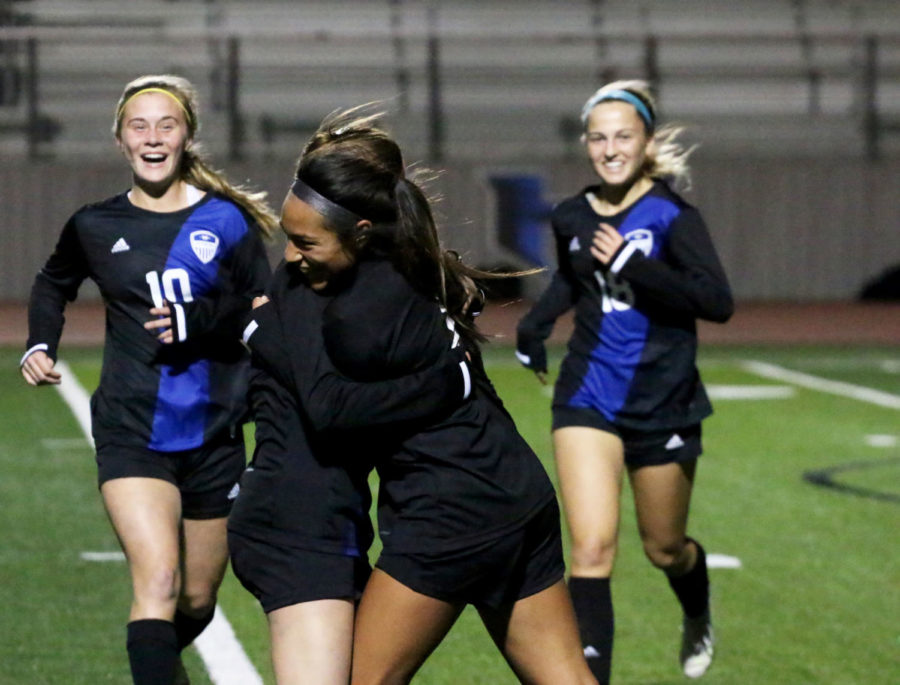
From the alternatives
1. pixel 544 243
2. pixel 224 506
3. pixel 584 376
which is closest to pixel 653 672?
pixel 584 376

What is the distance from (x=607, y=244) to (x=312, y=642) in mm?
2223

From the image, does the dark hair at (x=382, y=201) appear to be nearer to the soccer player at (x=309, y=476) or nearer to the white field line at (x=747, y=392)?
the soccer player at (x=309, y=476)

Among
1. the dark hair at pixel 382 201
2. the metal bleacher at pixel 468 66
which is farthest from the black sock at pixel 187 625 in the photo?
the metal bleacher at pixel 468 66

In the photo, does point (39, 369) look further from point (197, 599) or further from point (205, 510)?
point (197, 599)

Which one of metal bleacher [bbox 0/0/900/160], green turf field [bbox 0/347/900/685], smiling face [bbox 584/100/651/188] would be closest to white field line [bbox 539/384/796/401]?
green turf field [bbox 0/347/900/685]

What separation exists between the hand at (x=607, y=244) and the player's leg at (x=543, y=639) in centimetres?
187

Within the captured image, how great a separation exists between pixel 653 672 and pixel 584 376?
3.65 feet

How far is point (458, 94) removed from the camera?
2433cm

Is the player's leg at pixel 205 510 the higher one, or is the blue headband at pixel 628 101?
the blue headband at pixel 628 101

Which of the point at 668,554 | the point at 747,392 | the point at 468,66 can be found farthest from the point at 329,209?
the point at 468,66

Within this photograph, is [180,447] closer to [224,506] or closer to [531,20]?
[224,506]

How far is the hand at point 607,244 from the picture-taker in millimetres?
5641

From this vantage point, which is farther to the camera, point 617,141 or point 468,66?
point 468,66

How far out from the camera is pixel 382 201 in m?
3.86
